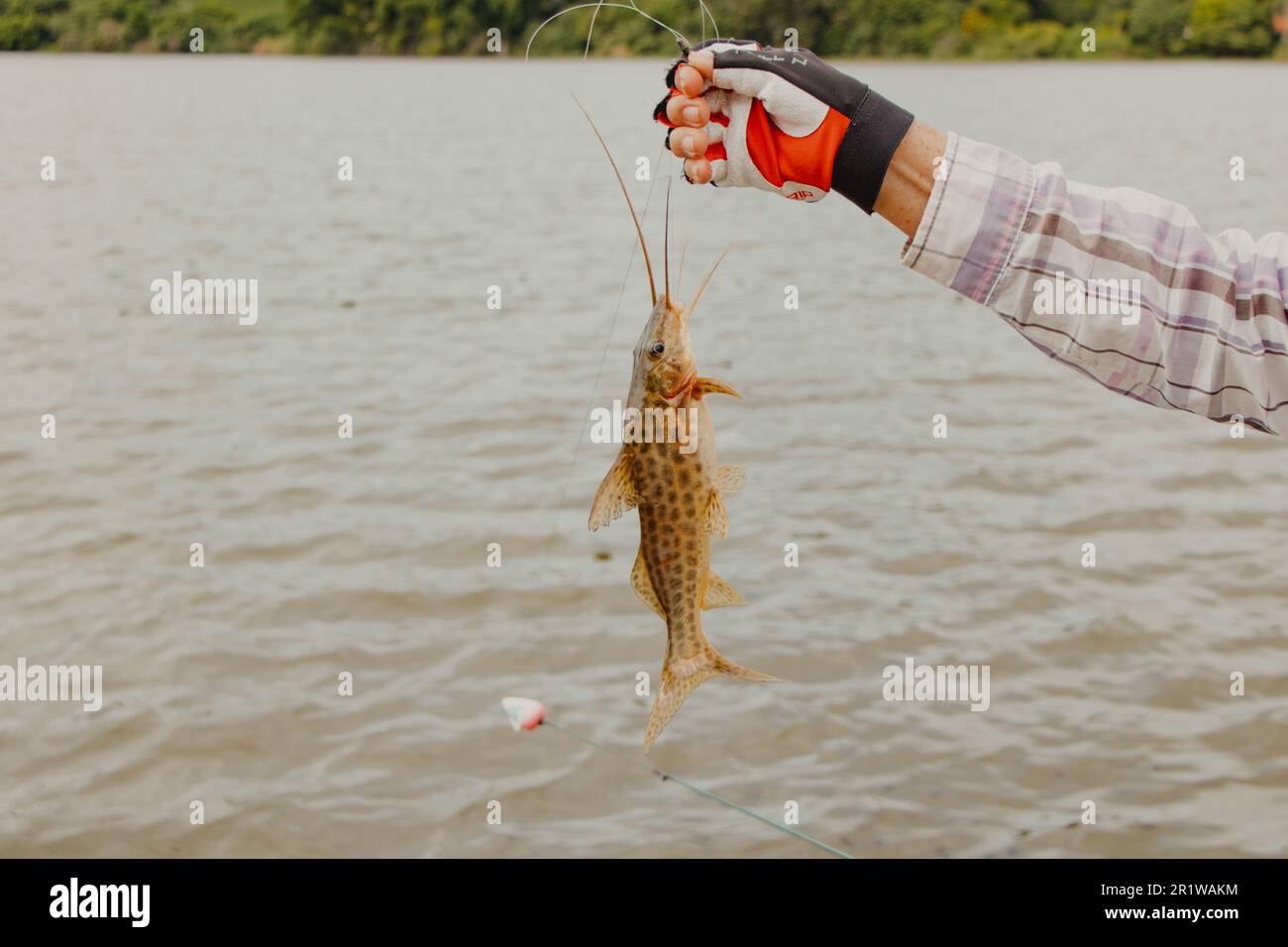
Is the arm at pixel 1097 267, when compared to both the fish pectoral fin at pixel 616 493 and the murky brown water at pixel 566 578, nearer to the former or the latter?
the fish pectoral fin at pixel 616 493

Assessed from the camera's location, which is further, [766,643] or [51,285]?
[51,285]

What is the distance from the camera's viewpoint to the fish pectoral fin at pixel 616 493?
336 centimetres

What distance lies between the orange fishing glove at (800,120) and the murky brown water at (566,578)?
3.74m

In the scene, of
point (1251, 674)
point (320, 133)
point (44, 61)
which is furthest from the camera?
point (44, 61)

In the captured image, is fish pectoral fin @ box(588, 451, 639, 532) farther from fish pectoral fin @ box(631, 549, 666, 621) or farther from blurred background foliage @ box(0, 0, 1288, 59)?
blurred background foliage @ box(0, 0, 1288, 59)

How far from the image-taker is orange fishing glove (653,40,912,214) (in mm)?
2914

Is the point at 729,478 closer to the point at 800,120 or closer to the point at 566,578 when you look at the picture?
the point at 800,120

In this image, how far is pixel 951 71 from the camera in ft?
223

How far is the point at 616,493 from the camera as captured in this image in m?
3.40

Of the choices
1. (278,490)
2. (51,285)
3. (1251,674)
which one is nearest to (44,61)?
(51,285)
